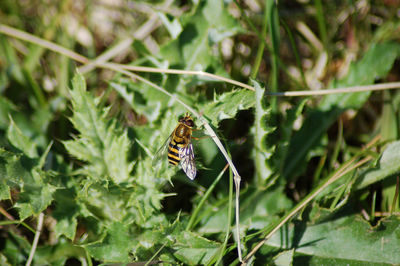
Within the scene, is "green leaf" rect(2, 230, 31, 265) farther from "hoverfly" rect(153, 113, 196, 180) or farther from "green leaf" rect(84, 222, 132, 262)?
"hoverfly" rect(153, 113, 196, 180)

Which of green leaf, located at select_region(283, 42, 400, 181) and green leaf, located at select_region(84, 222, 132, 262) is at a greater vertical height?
green leaf, located at select_region(283, 42, 400, 181)

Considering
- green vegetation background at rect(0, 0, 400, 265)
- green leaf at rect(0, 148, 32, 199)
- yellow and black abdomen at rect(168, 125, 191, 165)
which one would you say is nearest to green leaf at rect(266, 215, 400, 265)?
green vegetation background at rect(0, 0, 400, 265)

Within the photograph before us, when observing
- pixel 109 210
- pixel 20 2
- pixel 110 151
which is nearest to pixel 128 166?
pixel 110 151

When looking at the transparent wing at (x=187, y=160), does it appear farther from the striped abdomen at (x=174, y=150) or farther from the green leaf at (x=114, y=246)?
the green leaf at (x=114, y=246)

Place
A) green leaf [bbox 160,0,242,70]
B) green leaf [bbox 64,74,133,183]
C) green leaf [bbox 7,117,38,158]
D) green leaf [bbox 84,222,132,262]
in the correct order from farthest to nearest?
green leaf [bbox 160,0,242,70] < green leaf [bbox 7,117,38,158] < green leaf [bbox 64,74,133,183] < green leaf [bbox 84,222,132,262]

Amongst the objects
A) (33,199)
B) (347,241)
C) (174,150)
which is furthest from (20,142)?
(347,241)

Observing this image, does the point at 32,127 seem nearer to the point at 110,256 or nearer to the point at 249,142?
the point at 110,256

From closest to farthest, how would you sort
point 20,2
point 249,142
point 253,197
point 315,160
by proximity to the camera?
point 253,197
point 249,142
point 315,160
point 20,2

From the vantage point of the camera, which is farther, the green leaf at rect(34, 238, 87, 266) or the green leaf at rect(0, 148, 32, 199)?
the green leaf at rect(34, 238, 87, 266)

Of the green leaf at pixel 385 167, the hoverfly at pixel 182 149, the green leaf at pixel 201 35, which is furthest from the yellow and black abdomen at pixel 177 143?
the green leaf at pixel 385 167
